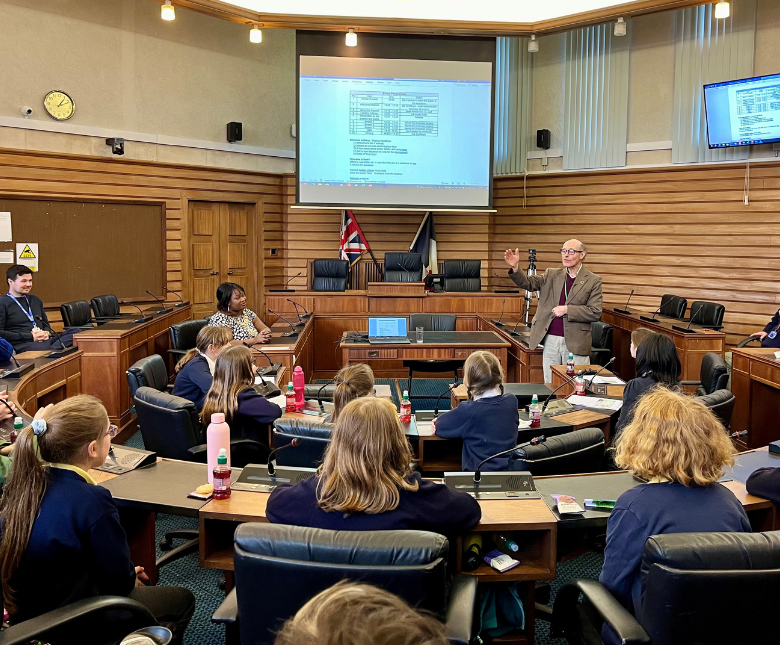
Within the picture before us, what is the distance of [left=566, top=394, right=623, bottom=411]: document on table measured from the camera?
14.4 feet

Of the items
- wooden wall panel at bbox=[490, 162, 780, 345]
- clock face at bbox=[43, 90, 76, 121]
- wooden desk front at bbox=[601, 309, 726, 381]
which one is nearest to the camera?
wooden desk front at bbox=[601, 309, 726, 381]

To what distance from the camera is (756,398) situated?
18.1 feet

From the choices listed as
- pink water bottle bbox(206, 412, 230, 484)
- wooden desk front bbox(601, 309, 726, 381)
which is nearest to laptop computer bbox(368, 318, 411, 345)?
wooden desk front bbox(601, 309, 726, 381)

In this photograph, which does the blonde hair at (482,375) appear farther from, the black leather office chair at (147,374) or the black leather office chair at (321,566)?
the black leather office chair at (147,374)

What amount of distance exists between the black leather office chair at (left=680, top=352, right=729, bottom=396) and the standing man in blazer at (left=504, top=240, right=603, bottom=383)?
105cm

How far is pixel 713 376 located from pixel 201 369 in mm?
3225

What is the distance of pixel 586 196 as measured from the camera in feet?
35.8

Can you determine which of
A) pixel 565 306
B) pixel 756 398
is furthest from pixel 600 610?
pixel 756 398

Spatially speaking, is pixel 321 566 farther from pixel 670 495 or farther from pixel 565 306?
pixel 565 306

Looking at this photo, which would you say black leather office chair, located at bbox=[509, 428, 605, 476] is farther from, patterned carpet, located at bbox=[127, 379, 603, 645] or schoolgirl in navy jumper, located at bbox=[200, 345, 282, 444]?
schoolgirl in navy jumper, located at bbox=[200, 345, 282, 444]

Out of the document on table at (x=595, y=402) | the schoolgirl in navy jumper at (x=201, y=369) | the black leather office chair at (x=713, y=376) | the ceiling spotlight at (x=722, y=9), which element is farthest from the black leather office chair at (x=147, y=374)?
the ceiling spotlight at (x=722, y=9)

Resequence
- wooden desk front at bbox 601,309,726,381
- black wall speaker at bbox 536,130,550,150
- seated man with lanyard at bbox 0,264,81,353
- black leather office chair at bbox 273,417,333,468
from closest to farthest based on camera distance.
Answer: black leather office chair at bbox 273,417,333,468
seated man with lanyard at bbox 0,264,81,353
wooden desk front at bbox 601,309,726,381
black wall speaker at bbox 536,130,550,150

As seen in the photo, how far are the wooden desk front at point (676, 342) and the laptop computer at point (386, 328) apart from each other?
243 cm

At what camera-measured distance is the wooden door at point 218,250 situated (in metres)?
10.9
